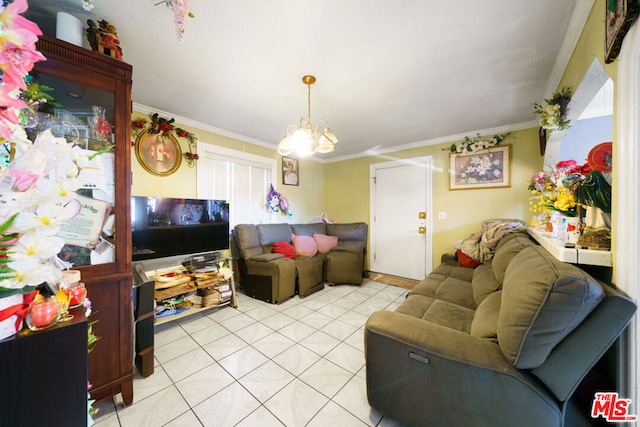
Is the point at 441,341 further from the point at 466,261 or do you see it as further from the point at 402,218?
the point at 402,218

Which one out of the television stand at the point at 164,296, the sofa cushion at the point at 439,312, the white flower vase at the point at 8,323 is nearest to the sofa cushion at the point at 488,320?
the sofa cushion at the point at 439,312

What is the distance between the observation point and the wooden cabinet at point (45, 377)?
469mm

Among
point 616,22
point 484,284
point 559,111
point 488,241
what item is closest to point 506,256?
point 484,284

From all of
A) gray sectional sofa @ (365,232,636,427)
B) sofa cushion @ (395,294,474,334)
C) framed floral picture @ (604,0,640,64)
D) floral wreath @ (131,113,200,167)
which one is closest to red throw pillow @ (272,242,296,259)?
floral wreath @ (131,113,200,167)

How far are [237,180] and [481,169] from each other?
3532 mm

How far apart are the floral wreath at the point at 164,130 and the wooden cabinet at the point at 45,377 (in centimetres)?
245

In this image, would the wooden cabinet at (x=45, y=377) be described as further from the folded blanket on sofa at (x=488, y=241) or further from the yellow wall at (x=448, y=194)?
the yellow wall at (x=448, y=194)

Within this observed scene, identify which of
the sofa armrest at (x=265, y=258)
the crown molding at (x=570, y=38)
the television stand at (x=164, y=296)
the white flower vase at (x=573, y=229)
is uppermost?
the crown molding at (x=570, y=38)

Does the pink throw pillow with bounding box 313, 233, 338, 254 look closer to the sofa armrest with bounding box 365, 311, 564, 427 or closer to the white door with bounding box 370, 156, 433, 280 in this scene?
the white door with bounding box 370, 156, 433, 280

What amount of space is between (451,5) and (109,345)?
2712mm

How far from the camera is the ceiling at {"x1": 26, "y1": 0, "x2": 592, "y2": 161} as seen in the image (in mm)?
1244

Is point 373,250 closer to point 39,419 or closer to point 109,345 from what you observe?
point 109,345

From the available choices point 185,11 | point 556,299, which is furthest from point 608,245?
point 185,11

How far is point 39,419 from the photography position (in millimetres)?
493
